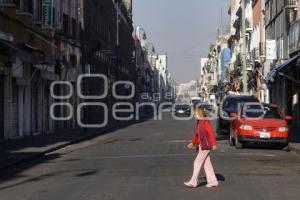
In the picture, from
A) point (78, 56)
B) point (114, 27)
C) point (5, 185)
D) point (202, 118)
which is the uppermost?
point (114, 27)

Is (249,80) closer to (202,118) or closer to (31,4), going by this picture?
(31,4)

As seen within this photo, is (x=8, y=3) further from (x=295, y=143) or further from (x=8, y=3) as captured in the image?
(x=295, y=143)

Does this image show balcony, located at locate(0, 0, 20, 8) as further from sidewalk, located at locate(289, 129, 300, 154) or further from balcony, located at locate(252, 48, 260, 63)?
balcony, located at locate(252, 48, 260, 63)

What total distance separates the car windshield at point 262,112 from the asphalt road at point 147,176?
5.21 feet

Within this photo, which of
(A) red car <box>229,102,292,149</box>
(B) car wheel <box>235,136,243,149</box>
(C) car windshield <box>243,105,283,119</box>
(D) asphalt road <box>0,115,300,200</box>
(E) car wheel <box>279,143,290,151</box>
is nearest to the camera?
(D) asphalt road <box>0,115,300,200</box>

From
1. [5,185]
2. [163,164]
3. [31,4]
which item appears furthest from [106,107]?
[5,185]

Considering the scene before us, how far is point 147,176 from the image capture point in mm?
15609

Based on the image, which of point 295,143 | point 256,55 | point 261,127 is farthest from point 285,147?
point 256,55

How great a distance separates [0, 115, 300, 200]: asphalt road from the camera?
41.7 ft

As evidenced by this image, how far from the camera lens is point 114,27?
7662 cm

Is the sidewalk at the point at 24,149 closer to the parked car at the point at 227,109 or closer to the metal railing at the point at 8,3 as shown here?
the metal railing at the point at 8,3

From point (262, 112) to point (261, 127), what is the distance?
3.53 feet

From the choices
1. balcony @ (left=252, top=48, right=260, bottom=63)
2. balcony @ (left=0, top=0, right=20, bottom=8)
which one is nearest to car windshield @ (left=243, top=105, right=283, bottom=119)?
balcony @ (left=0, top=0, right=20, bottom=8)

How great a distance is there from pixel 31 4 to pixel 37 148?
10904 mm
